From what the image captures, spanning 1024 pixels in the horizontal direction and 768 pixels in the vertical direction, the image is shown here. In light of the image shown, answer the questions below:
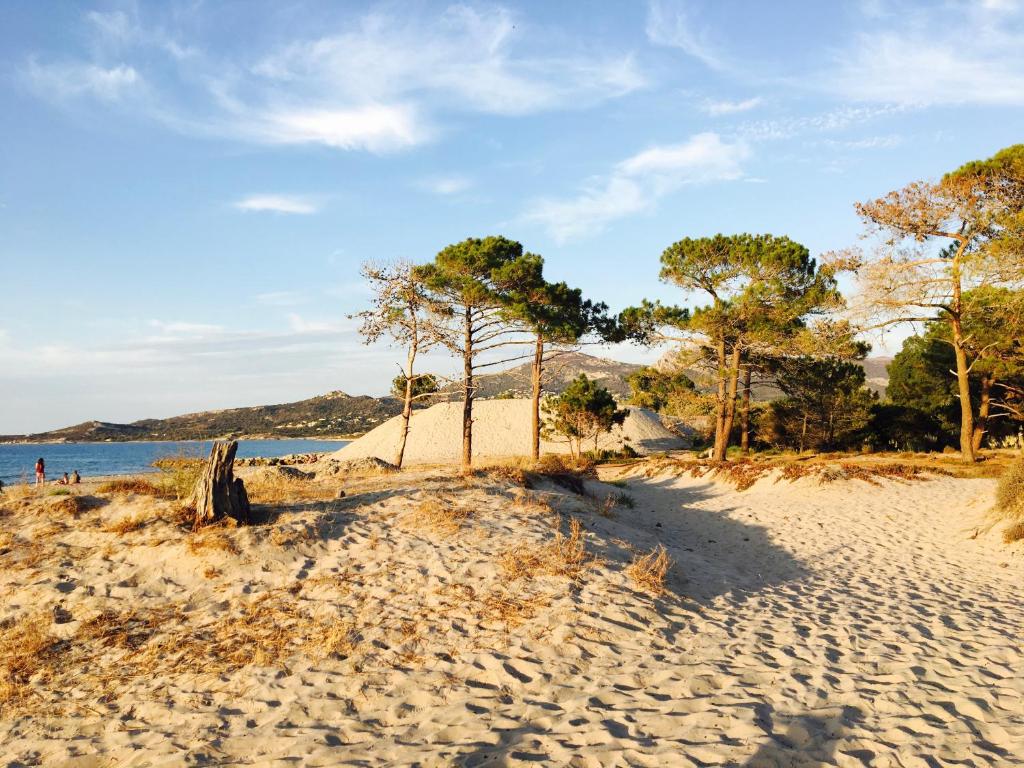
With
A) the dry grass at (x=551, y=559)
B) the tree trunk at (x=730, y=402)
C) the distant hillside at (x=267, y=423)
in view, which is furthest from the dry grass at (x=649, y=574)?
the distant hillside at (x=267, y=423)

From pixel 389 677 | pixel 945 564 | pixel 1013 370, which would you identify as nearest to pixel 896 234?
pixel 1013 370

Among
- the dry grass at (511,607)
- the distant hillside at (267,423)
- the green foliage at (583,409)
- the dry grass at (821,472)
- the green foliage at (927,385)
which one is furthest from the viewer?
the distant hillside at (267,423)

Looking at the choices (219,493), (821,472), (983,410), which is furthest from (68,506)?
(983,410)

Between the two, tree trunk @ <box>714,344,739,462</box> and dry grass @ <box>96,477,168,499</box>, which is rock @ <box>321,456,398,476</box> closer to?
dry grass @ <box>96,477,168,499</box>

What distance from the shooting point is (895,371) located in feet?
140

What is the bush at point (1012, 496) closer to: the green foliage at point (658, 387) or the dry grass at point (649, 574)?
the dry grass at point (649, 574)

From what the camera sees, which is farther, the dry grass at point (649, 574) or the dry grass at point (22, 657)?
the dry grass at point (649, 574)

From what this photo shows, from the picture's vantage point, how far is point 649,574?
934 centimetres

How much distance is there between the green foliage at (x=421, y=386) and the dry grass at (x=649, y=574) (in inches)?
631

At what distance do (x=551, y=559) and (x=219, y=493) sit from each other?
18.7ft

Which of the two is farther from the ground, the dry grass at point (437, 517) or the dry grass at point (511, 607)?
the dry grass at point (437, 517)

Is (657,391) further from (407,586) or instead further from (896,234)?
(407,586)

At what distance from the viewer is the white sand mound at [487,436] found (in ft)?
176

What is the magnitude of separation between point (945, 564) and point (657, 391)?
21.9 m
